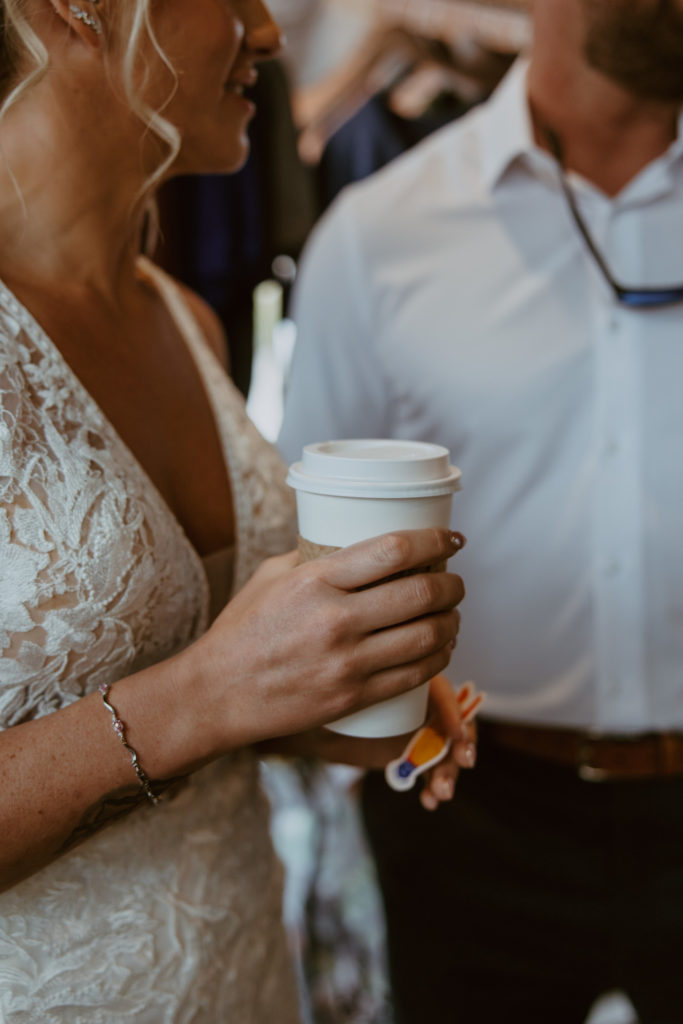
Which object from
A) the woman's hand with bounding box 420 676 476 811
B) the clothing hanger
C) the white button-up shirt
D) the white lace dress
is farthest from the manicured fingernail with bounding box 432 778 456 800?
the clothing hanger

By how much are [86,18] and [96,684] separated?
21.8 inches

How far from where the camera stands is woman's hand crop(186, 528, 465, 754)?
1.94ft

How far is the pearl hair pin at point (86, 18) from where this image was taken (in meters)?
0.68

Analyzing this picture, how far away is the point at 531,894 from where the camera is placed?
1.28 metres

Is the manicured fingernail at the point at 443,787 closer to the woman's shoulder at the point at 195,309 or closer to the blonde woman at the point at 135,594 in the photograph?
the blonde woman at the point at 135,594

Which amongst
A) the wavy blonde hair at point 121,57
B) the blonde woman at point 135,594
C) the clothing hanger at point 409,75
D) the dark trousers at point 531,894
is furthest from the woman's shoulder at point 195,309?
the clothing hanger at point 409,75

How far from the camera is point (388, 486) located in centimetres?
59

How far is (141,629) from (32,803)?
16 cm

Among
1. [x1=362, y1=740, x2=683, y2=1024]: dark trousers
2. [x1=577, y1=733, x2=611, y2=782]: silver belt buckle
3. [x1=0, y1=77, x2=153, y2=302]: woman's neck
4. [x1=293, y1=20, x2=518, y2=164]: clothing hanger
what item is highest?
[x1=293, y1=20, x2=518, y2=164]: clothing hanger

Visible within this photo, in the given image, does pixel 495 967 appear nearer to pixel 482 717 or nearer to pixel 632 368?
pixel 482 717

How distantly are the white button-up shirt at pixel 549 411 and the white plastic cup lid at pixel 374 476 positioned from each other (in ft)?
2.00

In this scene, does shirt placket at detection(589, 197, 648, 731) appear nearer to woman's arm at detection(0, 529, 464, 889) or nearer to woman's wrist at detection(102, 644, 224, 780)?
woman's arm at detection(0, 529, 464, 889)

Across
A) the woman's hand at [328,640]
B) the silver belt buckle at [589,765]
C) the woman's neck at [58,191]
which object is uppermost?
the woman's neck at [58,191]

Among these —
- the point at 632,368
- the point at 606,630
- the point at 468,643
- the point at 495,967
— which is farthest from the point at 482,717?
the point at 632,368
